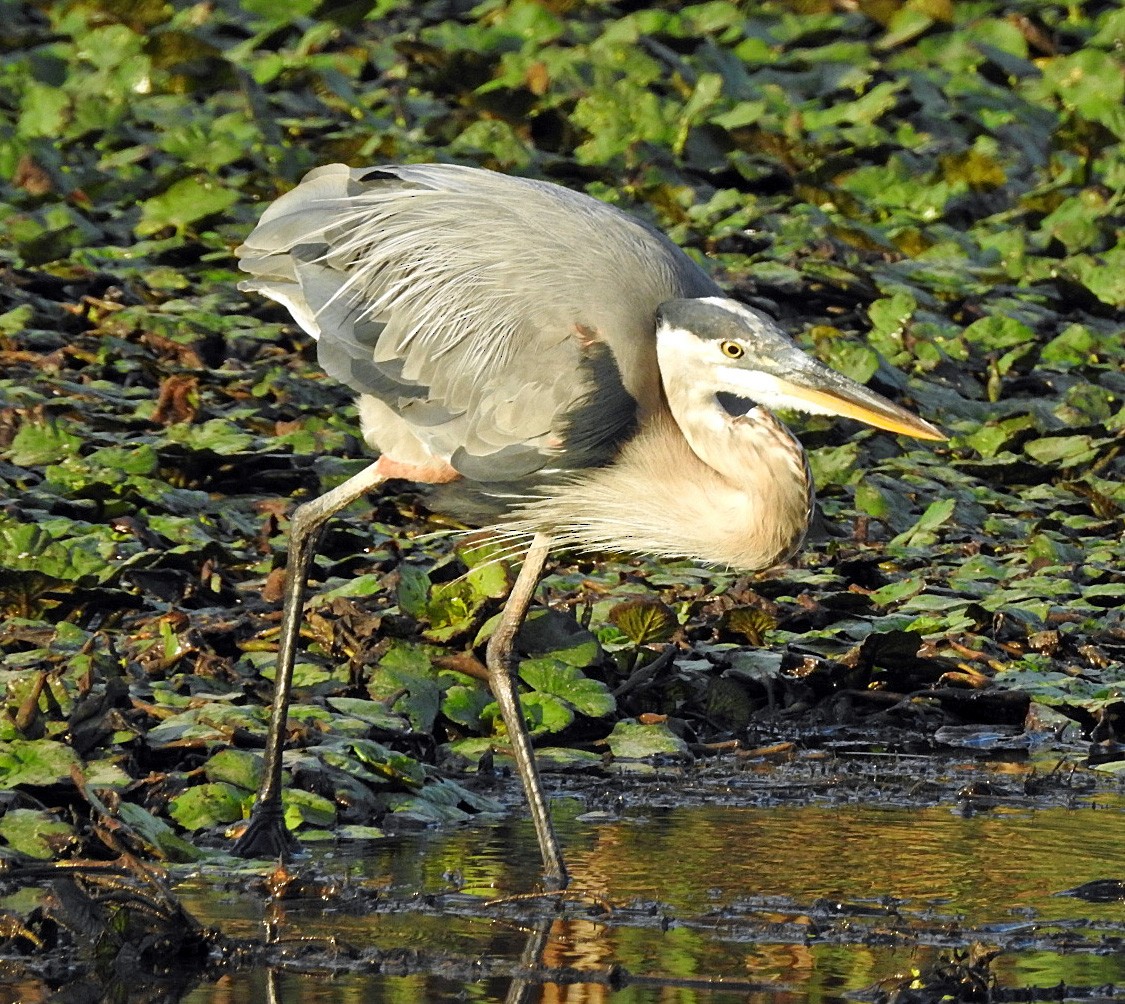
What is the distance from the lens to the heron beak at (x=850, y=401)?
495cm

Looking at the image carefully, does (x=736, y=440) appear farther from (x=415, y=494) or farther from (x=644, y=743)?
(x=415, y=494)

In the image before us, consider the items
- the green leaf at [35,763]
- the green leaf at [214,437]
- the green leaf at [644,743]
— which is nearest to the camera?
the green leaf at [35,763]

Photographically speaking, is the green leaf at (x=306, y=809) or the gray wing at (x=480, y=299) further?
the gray wing at (x=480, y=299)

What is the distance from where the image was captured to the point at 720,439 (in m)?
5.26

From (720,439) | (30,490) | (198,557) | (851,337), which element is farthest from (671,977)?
(851,337)

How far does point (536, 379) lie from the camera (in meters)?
5.41

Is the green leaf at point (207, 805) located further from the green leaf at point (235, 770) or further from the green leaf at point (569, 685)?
the green leaf at point (569, 685)

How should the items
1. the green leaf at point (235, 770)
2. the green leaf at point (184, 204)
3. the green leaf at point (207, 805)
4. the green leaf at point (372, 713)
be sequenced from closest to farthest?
the green leaf at point (207, 805)
the green leaf at point (235, 770)
the green leaf at point (372, 713)
the green leaf at point (184, 204)

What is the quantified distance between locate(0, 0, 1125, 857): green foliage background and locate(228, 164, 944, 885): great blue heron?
0.47 metres

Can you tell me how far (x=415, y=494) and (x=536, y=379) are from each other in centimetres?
137

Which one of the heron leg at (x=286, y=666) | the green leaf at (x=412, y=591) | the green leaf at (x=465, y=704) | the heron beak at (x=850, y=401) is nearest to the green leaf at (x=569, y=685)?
the green leaf at (x=465, y=704)

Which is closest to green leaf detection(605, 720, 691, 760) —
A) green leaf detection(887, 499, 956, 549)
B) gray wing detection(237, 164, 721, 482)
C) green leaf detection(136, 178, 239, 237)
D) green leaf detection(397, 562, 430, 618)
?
green leaf detection(397, 562, 430, 618)

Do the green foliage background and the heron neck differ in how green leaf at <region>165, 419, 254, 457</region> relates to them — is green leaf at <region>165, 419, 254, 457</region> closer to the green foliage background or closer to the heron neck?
the green foliage background

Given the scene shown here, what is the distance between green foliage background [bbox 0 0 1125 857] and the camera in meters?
6.02
